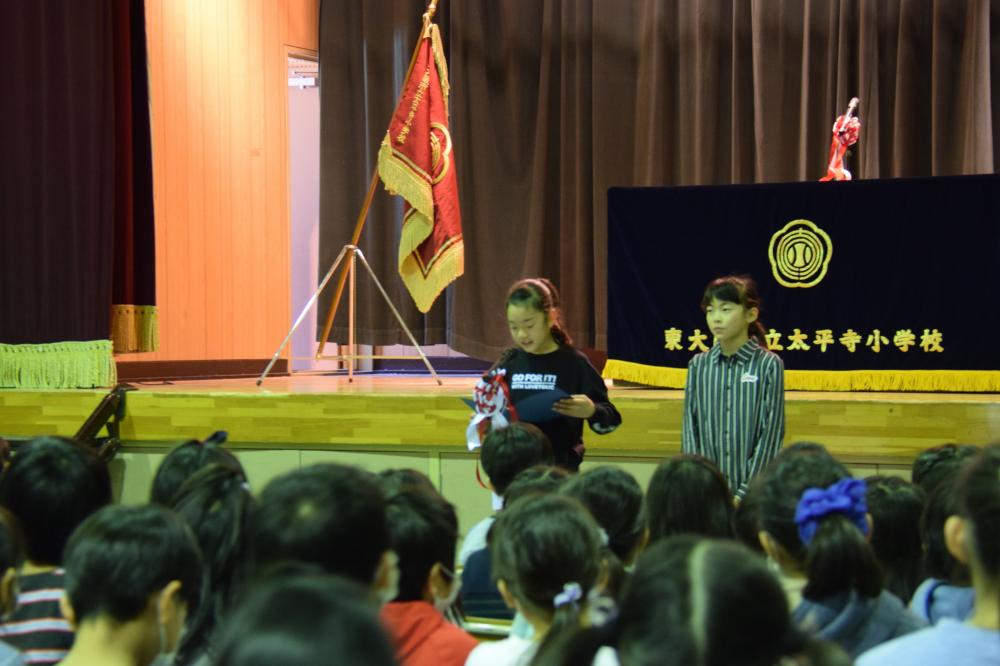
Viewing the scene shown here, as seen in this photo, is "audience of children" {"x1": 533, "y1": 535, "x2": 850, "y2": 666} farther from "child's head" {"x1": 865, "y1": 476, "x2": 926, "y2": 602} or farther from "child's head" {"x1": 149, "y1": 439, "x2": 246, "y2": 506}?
"child's head" {"x1": 149, "y1": 439, "x2": 246, "y2": 506}

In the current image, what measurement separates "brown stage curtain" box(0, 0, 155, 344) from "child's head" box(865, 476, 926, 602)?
13.8 feet

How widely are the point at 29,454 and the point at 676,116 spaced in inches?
225

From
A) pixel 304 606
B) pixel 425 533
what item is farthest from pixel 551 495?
pixel 304 606

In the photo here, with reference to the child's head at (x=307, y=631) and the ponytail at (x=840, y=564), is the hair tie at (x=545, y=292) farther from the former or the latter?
the child's head at (x=307, y=631)

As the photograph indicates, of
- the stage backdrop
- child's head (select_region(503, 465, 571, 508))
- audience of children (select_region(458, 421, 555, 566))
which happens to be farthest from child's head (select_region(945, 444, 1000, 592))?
the stage backdrop

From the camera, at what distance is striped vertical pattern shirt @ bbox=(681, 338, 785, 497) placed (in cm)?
310

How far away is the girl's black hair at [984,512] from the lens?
130cm

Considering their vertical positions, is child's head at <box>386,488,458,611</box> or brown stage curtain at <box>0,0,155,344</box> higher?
brown stage curtain at <box>0,0,155,344</box>

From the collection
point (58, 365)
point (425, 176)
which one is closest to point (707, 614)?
point (58, 365)

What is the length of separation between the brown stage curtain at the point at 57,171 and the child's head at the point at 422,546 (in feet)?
12.9

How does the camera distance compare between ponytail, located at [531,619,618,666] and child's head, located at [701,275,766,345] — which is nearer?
ponytail, located at [531,619,618,666]

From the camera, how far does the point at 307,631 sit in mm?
732

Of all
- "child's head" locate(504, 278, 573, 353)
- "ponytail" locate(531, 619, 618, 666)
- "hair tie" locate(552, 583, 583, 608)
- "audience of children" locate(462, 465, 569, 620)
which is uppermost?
"child's head" locate(504, 278, 573, 353)

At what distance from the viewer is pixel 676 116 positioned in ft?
23.4
